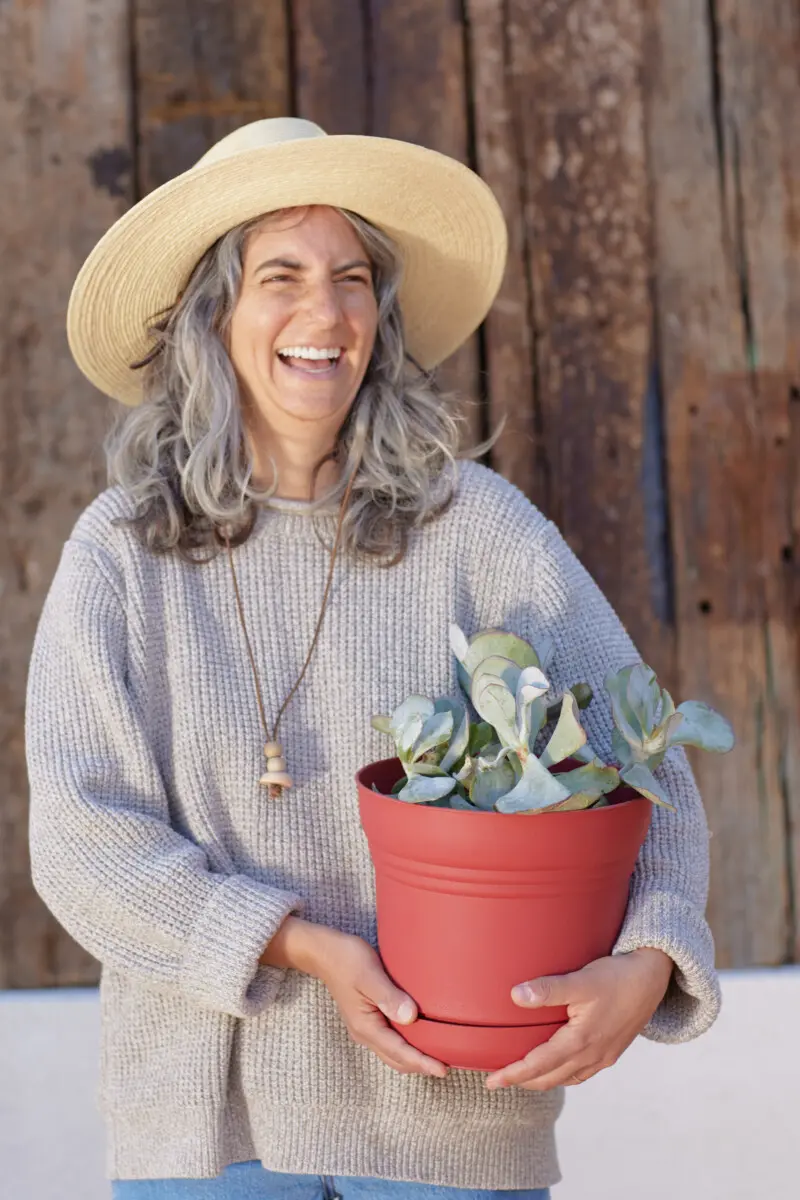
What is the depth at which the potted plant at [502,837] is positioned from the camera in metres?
1.07

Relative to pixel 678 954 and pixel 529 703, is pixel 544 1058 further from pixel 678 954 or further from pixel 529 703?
pixel 529 703

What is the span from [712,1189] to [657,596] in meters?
0.94

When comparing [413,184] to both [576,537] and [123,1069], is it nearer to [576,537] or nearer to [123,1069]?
[576,537]

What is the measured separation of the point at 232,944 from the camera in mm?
1251

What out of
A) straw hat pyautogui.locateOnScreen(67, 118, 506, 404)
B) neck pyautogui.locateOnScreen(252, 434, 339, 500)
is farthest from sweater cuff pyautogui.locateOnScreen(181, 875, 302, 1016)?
straw hat pyautogui.locateOnScreen(67, 118, 506, 404)

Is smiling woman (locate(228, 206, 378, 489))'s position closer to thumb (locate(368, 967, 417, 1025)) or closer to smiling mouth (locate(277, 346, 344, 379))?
smiling mouth (locate(277, 346, 344, 379))

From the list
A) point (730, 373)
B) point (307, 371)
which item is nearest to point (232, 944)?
point (307, 371)

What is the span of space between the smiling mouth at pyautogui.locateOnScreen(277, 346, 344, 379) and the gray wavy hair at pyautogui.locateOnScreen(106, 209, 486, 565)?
8cm

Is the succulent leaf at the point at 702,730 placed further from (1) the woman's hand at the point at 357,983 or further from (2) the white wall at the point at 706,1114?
(2) the white wall at the point at 706,1114

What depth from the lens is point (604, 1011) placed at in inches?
45.4

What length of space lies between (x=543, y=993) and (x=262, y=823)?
0.40 metres

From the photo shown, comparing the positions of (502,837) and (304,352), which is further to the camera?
(304,352)

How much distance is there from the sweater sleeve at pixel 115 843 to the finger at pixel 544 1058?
0.26 metres

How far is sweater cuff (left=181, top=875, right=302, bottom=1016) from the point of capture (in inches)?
49.0
